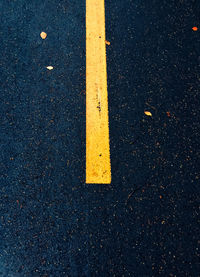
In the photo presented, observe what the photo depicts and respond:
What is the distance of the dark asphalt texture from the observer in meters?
1.84

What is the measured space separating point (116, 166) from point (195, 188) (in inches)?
25.5

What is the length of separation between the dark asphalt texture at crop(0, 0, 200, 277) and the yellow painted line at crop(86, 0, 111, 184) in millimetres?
52

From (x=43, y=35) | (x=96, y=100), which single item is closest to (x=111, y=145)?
(x=96, y=100)

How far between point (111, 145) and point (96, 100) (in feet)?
1.39

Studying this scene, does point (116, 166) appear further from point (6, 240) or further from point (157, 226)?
point (6, 240)

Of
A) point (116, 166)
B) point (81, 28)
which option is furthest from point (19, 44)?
point (116, 166)

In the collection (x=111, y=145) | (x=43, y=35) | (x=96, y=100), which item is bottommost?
(x=111, y=145)

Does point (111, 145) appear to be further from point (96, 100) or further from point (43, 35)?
point (43, 35)

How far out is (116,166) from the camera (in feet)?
6.70

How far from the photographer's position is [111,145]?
6.89 feet

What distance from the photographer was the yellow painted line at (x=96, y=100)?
203 centimetres

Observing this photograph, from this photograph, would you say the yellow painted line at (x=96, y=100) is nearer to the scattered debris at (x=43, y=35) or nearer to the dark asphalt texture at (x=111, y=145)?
the dark asphalt texture at (x=111, y=145)

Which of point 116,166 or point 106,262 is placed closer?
point 106,262

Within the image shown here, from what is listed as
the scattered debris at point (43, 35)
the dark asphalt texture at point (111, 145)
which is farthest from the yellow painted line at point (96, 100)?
the scattered debris at point (43, 35)
